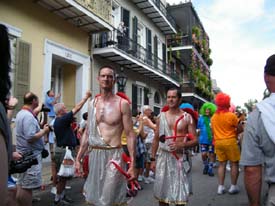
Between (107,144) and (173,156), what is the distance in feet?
3.35

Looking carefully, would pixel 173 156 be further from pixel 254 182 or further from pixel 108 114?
pixel 254 182

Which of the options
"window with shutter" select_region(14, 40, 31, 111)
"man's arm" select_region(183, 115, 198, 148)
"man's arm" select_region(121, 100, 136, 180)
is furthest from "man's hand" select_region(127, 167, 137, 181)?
"window with shutter" select_region(14, 40, 31, 111)

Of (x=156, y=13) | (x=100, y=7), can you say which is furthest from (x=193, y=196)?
(x=156, y=13)

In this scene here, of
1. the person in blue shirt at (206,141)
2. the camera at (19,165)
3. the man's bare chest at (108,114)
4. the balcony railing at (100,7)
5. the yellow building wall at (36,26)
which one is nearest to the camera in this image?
the camera at (19,165)

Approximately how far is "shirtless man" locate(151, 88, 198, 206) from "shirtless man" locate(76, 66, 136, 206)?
0.69 meters

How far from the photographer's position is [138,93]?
56.8ft

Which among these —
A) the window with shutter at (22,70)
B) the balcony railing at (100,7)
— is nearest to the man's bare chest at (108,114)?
the window with shutter at (22,70)

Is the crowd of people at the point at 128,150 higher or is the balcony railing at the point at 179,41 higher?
the balcony railing at the point at 179,41

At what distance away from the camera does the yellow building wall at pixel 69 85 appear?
12.7m

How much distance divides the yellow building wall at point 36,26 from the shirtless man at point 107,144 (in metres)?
6.46

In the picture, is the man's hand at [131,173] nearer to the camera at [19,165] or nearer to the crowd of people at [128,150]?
the crowd of people at [128,150]

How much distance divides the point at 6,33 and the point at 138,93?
15.9m

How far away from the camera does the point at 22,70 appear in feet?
31.1

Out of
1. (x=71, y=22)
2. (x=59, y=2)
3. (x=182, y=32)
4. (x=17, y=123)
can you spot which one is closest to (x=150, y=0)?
(x=71, y=22)
